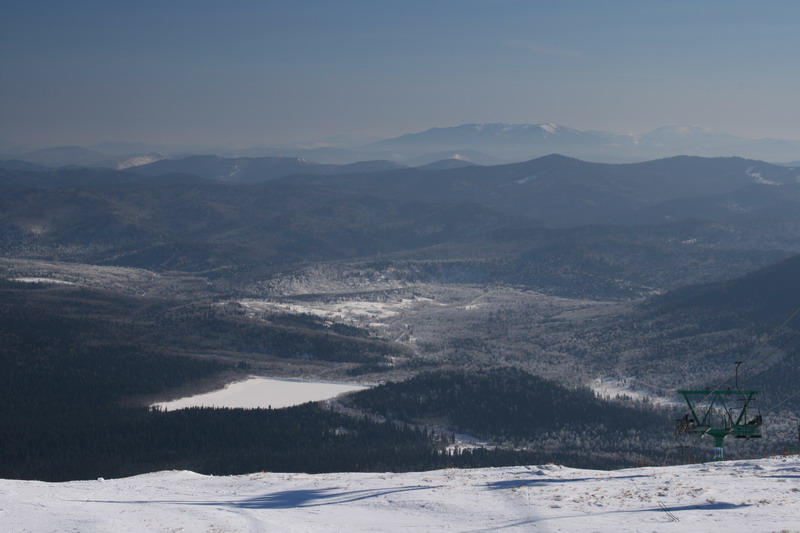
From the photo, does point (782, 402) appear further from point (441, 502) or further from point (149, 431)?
point (441, 502)

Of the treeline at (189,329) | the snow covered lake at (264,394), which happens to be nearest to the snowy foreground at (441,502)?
the snow covered lake at (264,394)

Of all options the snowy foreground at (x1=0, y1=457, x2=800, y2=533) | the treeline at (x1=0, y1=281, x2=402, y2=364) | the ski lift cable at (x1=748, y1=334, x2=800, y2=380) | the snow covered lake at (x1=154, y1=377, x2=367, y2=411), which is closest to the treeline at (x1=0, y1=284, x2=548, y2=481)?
the snow covered lake at (x1=154, y1=377, x2=367, y2=411)

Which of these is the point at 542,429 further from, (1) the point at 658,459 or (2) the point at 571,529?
(2) the point at 571,529

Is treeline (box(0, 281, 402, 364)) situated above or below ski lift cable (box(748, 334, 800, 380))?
above

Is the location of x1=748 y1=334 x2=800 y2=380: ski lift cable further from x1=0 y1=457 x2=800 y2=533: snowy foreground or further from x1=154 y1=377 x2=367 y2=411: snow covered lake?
x1=0 y1=457 x2=800 y2=533: snowy foreground

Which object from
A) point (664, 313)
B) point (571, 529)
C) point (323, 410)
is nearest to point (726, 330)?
point (664, 313)

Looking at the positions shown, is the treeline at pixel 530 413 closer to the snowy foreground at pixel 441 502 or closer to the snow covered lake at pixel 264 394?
the snow covered lake at pixel 264 394

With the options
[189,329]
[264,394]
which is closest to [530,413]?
[264,394]
